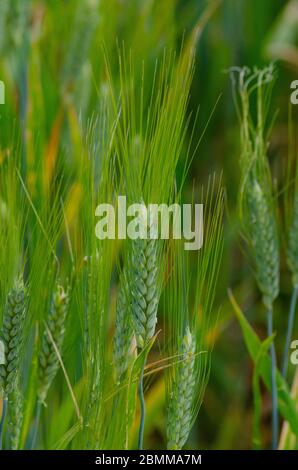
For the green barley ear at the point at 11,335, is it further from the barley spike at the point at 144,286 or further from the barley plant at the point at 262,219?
the barley plant at the point at 262,219

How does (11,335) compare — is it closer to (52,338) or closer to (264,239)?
(52,338)

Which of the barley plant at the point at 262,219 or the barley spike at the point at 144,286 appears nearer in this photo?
the barley spike at the point at 144,286

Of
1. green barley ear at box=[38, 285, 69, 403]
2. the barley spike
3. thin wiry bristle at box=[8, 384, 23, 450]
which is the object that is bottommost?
thin wiry bristle at box=[8, 384, 23, 450]

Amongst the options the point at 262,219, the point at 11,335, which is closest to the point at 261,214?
the point at 262,219

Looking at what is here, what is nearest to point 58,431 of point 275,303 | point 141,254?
point 141,254

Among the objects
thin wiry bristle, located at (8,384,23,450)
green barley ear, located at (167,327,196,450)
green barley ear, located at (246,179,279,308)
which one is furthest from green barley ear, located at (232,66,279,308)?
thin wiry bristle, located at (8,384,23,450)

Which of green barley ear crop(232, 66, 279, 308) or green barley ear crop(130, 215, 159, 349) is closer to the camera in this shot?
green barley ear crop(130, 215, 159, 349)

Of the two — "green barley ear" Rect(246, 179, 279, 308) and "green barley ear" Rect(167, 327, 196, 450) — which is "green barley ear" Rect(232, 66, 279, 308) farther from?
"green barley ear" Rect(167, 327, 196, 450)

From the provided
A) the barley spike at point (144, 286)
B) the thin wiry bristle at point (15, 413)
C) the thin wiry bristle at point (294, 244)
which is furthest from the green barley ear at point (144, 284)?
the thin wiry bristle at point (294, 244)
